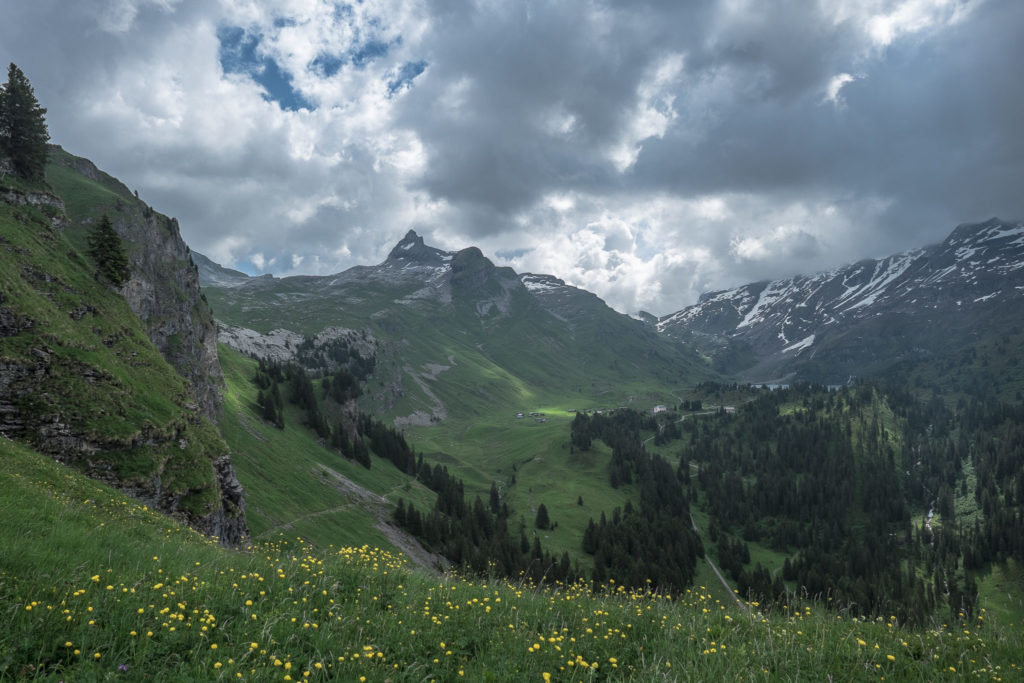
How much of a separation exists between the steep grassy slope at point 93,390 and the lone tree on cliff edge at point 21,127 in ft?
57.9

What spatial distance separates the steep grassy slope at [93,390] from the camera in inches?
1355

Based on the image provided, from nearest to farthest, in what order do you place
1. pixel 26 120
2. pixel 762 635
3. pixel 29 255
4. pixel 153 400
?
1. pixel 762 635
2. pixel 153 400
3. pixel 29 255
4. pixel 26 120

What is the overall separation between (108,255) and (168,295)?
43.3 metres

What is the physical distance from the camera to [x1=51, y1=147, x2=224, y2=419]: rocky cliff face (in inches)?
3381

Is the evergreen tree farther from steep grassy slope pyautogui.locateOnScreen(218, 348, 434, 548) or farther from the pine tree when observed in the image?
the pine tree

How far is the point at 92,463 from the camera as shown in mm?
34969

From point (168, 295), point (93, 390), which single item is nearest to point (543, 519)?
point (168, 295)

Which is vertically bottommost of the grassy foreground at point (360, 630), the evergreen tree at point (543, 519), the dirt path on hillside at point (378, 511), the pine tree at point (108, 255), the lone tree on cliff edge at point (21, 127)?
the evergreen tree at point (543, 519)

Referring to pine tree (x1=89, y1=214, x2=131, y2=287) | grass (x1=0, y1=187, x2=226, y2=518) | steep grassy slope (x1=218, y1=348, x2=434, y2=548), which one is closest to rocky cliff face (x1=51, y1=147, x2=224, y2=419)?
steep grassy slope (x1=218, y1=348, x2=434, y2=548)

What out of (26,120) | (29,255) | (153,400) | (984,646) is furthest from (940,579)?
(26,120)

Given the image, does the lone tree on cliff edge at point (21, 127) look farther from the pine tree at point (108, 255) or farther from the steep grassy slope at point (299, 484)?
the steep grassy slope at point (299, 484)

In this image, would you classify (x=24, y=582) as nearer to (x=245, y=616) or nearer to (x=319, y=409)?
(x=245, y=616)

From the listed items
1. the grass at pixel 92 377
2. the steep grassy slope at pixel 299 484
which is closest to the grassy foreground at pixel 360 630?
the grass at pixel 92 377

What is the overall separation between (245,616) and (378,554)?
687cm
